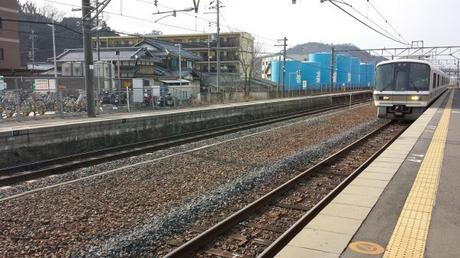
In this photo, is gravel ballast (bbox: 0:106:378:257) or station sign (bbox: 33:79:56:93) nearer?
gravel ballast (bbox: 0:106:378:257)

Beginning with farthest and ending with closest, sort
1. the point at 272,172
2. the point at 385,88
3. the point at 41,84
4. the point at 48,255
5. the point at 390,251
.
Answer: the point at 41,84 → the point at 385,88 → the point at 272,172 → the point at 48,255 → the point at 390,251

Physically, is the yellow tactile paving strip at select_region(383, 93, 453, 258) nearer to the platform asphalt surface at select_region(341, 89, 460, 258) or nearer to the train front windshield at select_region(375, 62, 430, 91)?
the platform asphalt surface at select_region(341, 89, 460, 258)

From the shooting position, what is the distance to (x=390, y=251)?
473 centimetres

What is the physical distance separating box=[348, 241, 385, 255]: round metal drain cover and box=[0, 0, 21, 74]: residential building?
53.0 m

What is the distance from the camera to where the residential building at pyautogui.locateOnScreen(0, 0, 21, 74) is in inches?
2055

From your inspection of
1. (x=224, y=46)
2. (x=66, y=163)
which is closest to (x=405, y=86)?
(x=66, y=163)

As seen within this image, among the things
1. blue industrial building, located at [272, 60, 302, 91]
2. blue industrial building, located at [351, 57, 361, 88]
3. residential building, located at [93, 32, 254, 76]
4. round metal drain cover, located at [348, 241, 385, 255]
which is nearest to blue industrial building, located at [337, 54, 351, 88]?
blue industrial building, located at [351, 57, 361, 88]

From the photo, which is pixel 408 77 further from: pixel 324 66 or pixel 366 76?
pixel 366 76

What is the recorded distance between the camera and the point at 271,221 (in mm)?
7191

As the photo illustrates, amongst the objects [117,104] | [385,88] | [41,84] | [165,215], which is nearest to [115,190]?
[165,215]

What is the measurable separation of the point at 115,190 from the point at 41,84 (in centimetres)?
1871

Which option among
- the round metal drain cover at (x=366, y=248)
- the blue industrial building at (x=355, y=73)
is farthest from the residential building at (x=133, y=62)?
the blue industrial building at (x=355, y=73)

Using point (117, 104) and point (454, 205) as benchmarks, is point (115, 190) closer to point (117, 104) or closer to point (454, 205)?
point (454, 205)

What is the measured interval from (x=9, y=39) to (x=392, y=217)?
5618cm
